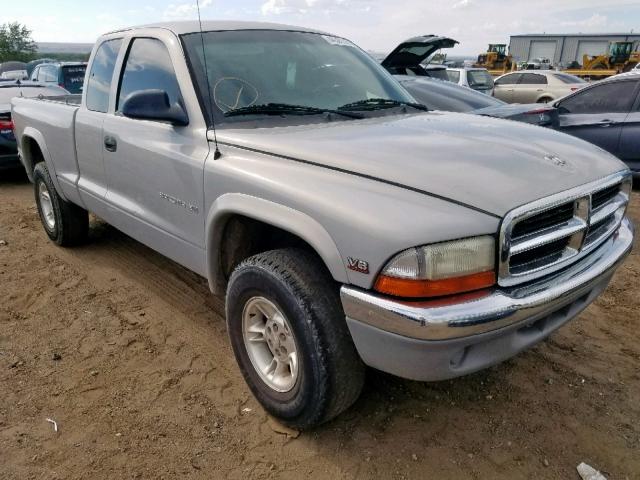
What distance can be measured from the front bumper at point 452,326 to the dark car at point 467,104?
440 cm

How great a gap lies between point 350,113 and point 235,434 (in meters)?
1.82

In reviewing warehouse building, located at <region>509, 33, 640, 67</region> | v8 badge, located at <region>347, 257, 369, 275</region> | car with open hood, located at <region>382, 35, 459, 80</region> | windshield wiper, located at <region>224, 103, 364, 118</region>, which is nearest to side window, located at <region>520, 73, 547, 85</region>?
car with open hood, located at <region>382, 35, 459, 80</region>

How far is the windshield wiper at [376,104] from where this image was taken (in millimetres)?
3129

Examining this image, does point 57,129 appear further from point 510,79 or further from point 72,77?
point 510,79

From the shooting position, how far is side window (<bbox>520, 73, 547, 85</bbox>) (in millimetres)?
15477

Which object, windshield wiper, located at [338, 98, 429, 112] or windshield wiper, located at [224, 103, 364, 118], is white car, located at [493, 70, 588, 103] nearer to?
windshield wiper, located at [338, 98, 429, 112]

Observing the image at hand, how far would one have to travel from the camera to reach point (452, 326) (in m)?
→ 1.89

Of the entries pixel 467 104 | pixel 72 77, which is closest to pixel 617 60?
pixel 467 104

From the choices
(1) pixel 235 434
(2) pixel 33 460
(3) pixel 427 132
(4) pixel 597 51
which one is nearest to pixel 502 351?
(3) pixel 427 132

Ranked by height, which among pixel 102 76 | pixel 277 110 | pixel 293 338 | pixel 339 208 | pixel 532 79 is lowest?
pixel 293 338

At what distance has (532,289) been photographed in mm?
2102

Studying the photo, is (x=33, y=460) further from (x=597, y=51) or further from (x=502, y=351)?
(x=597, y=51)

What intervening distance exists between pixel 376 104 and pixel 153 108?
1.32 metres

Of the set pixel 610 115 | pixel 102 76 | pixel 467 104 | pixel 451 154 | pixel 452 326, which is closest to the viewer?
pixel 452 326
